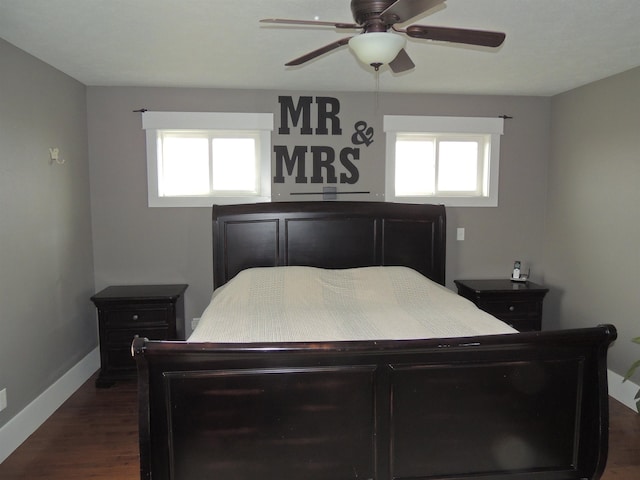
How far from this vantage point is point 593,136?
3574 mm

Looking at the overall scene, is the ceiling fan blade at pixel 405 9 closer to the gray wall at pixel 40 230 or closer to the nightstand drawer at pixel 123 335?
the gray wall at pixel 40 230

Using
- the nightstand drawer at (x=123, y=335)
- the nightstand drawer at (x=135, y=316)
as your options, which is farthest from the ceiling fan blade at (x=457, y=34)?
the nightstand drawer at (x=123, y=335)

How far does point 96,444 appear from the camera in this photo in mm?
2750

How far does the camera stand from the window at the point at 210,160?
12.5 feet

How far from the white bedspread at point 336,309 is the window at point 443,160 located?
0.98 m

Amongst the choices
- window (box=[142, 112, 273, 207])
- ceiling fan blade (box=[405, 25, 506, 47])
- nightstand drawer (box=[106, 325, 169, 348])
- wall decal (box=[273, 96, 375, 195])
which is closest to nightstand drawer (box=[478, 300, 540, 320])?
wall decal (box=[273, 96, 375, 195])

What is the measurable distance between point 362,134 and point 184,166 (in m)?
1.54

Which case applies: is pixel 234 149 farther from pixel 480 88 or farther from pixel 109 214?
pixel 480 88

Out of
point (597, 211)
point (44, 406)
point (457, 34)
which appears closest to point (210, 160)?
point (44, 406)

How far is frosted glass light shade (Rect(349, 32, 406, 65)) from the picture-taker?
1707mm

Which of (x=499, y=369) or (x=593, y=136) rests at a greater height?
(x=593, y=136)

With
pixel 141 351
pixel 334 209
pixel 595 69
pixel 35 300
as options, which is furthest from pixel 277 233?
pixel 595 69

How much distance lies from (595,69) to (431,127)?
1246 mm

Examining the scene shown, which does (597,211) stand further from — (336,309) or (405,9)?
(405,9)
